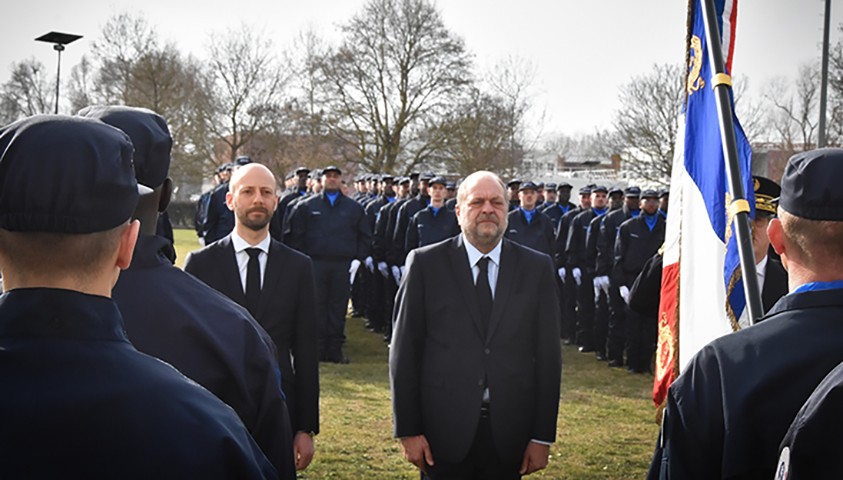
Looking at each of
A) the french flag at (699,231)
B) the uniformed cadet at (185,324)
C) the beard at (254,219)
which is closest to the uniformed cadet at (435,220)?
the beard at (254,219)

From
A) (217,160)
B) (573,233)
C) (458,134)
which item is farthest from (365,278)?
(217,160)

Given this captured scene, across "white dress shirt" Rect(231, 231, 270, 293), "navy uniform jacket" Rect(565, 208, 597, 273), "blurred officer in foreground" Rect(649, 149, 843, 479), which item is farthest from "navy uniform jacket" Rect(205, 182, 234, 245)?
"blurred officer in foreground" Rect(649, 149, 843, 479)

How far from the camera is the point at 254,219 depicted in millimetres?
5223

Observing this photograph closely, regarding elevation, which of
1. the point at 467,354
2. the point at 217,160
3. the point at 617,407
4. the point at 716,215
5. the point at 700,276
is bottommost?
the point at 617,407

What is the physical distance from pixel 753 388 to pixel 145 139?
6.10 feet

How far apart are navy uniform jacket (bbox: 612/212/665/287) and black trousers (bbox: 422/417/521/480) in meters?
7.59

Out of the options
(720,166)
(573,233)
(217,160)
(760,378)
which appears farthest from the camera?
(217,160)

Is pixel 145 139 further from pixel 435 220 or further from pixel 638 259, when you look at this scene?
pixel 435 220

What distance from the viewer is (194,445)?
1.60 m

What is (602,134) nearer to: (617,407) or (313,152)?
(313,152)

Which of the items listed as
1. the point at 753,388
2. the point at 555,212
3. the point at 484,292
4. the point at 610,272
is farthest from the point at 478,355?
the point at 555,212

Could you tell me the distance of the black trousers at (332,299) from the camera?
11891mm

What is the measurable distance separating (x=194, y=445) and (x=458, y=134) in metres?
35.8

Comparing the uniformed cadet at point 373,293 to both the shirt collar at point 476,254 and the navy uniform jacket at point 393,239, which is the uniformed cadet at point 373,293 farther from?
the shirt collar at point 476,254
